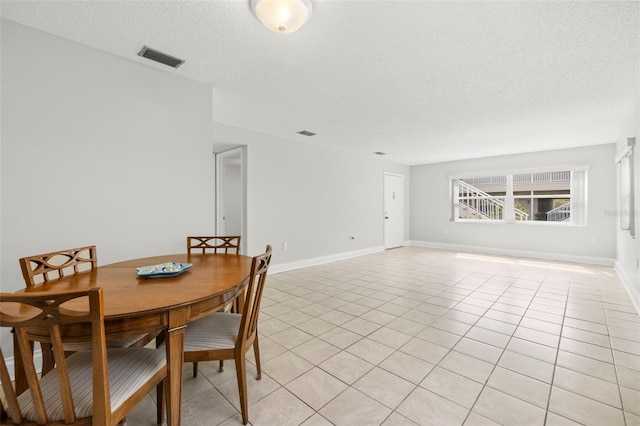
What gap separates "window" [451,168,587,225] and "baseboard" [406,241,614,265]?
675 mm

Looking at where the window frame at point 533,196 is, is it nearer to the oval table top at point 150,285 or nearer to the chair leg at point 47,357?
the oval table top at point 150,285

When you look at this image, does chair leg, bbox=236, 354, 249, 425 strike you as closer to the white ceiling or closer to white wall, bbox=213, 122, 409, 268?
the white ceiling

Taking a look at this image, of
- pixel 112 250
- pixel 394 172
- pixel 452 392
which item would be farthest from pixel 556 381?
pixel 394 172

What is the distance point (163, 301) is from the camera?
4.02 ft

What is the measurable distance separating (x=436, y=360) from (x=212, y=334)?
5.23 ft

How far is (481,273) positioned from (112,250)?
4.99m

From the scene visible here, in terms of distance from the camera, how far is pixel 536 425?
145 centimetres

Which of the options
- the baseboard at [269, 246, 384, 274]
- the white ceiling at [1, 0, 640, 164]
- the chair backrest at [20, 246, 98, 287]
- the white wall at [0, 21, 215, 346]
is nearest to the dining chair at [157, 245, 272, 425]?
the chair backrest at [20, 246, 98, 287]

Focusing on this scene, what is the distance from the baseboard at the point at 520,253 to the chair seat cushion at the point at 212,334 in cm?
654

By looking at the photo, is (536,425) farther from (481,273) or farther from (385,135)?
(385,135)

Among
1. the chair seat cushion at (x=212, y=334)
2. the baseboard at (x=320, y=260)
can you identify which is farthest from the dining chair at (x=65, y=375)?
the baseboard at (x=320, y=260)

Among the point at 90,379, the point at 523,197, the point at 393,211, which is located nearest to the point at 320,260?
the point at 393,211

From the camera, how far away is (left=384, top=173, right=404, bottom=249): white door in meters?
7.09

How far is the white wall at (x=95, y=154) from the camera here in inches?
74.9
